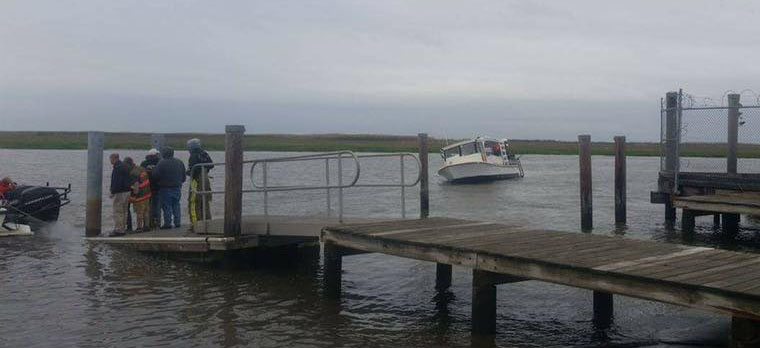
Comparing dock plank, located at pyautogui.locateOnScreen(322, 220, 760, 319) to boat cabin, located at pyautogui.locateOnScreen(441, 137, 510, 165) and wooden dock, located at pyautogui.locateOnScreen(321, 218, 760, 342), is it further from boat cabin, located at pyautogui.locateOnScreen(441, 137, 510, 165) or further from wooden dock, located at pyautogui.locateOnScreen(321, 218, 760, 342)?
boat cabin, located at pyautogui.locateOnScreen(441, 137, 510, 165)

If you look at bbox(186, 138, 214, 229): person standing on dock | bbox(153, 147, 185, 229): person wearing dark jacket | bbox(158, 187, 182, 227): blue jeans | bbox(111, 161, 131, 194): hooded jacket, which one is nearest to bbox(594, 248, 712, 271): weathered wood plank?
bbox(186, 138, 214, 229): person standing on dock

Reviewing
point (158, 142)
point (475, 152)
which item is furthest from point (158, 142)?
point (475, 152)

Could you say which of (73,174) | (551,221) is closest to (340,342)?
(551,221)

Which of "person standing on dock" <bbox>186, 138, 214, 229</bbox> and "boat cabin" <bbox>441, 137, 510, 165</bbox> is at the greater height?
"boat cabin" <bbox>441, 137, 510, 165</bbox>

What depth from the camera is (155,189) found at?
14430 millimetres

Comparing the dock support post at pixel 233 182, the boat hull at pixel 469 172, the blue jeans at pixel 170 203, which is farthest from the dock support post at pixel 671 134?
the boat hull at pixel 469 172

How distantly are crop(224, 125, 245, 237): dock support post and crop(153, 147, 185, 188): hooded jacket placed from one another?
186 centimetres

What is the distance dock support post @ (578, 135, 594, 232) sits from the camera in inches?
752

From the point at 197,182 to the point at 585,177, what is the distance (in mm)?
9771

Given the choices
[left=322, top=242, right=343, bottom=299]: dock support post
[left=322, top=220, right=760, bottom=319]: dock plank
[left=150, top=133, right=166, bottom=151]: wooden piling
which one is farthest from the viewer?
[left=150, top=133, right=166, bottom=151]: wooden piling

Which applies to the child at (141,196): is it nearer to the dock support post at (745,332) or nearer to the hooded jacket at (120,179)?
the hooded jacket at (120,179)

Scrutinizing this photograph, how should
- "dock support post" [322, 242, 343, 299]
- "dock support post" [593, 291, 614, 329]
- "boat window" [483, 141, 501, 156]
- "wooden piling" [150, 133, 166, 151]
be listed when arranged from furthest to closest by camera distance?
"boat window" [483, 141, 501, 156] → "wooden piling" [150, 133, 166, 151] → "dock support post" [322, 242, 343, 299] → "dock support post" [593, 291, 614, 329]

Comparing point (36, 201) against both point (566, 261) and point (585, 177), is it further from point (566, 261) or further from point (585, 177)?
point (566, 261)

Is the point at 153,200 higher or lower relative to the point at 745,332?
higher
